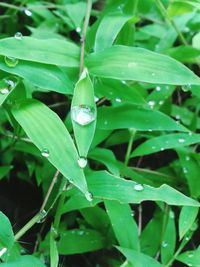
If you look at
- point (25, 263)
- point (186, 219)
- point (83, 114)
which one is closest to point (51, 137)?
point (83, 114)

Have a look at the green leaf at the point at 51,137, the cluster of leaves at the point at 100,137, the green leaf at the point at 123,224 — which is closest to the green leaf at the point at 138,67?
the cluster of leaves at the point at 100,137

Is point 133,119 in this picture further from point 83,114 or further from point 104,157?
point 83,114

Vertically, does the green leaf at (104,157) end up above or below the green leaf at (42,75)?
below

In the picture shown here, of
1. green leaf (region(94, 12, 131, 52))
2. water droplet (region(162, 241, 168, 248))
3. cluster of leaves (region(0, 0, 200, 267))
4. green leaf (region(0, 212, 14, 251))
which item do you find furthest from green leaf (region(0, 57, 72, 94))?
water droplet (region(162, 241, 168, 248))

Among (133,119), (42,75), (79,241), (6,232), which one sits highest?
(42,75)

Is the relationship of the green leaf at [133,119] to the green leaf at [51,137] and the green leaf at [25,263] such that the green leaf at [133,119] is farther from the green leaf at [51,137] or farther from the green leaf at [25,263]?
the green leaf at [25,263]

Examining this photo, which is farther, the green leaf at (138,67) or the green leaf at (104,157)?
the green leaf at (104,157)
